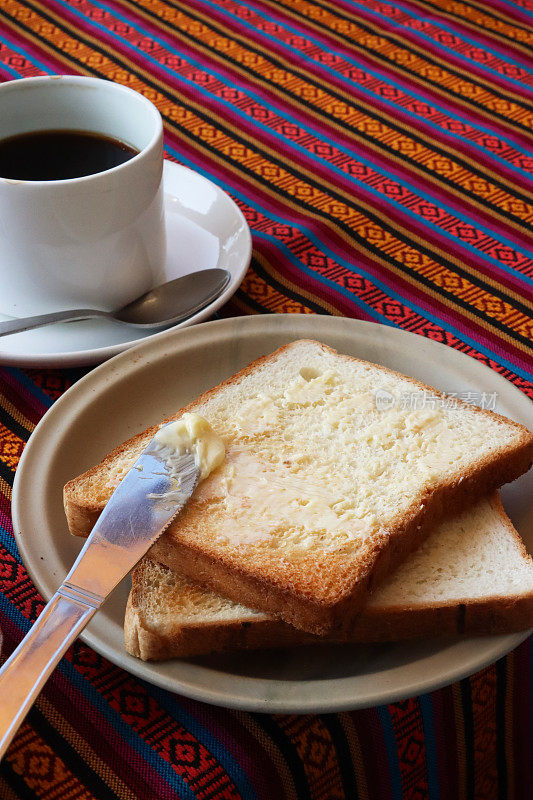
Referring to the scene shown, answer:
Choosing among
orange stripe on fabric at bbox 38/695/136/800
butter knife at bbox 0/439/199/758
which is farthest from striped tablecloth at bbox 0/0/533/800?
butter knife at bbox 0/439/199/758

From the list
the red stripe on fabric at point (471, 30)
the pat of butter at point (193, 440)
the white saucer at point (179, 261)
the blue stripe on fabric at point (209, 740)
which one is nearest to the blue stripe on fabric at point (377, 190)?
the white saucer at point (179, 261)

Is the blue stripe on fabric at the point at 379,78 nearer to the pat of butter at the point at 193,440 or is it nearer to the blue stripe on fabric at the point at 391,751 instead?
the pat of butter at the point at 193,440

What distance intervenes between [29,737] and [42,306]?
615 mm

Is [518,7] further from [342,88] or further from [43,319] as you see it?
[43,319]

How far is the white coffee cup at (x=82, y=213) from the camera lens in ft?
3.43

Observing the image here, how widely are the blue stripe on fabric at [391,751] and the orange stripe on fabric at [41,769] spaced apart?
288mm

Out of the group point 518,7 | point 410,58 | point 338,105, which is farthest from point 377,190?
point 518,7

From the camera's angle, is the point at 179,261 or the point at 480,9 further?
the point at 480,9

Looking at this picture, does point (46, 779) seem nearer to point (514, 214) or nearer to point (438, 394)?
point (438, 394)

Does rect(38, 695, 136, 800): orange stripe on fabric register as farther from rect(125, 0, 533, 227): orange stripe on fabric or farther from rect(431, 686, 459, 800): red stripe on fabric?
rect(125, 0, 533, 227): orange stripe on fabric

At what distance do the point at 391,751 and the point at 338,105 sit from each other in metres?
1.33

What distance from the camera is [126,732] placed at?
0.75 metres

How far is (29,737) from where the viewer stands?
0.75 metres

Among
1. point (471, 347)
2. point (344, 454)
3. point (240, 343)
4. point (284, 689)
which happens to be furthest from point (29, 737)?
point (471, 347)
